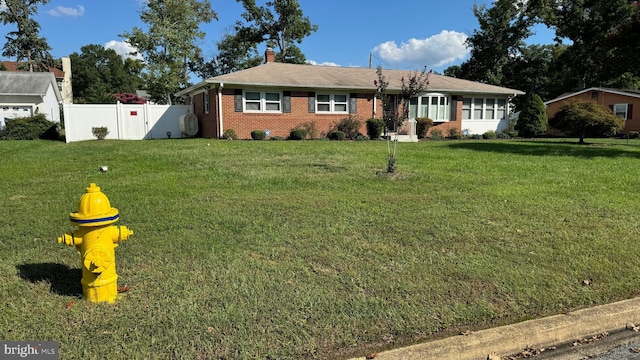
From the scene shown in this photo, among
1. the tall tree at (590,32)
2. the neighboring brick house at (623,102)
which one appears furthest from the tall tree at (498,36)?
the neighboring brick house at (623,102)

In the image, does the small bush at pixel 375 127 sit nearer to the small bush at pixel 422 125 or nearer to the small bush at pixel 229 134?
the small bush at pixel 422 125

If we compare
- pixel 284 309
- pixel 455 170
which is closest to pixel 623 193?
pixel 455 170

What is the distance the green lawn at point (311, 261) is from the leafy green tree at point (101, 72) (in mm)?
63331

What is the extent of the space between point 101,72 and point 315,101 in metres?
66.3

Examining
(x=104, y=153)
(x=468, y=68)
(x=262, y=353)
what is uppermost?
(x=468, y=68)

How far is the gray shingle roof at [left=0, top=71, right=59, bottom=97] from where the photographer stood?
1095 inches

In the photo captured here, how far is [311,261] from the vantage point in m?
4.23

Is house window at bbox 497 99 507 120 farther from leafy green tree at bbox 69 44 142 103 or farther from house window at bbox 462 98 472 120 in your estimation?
leafy green tree at bbox 69 44 142 103

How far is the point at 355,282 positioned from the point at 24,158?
41.5 feet

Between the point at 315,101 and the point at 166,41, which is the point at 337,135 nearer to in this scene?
the point at 315,101

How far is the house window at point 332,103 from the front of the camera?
22047mm

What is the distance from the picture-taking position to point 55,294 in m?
3.44

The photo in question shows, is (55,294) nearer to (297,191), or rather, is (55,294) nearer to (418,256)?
(418,256)

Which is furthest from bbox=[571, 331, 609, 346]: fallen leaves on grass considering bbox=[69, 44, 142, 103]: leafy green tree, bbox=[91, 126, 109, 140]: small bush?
bbox=[69, 44, 142, 103]: leafy green tree
